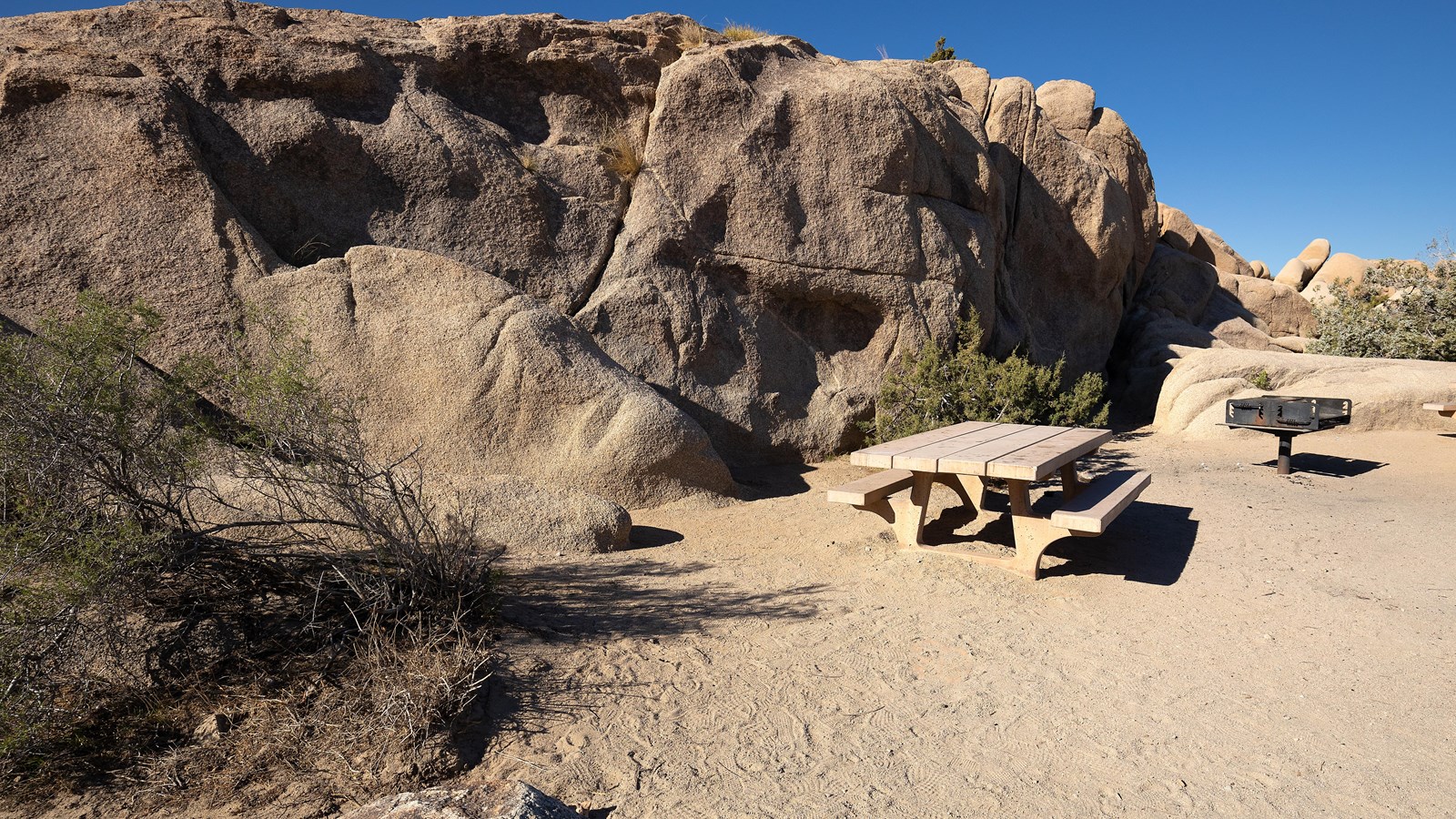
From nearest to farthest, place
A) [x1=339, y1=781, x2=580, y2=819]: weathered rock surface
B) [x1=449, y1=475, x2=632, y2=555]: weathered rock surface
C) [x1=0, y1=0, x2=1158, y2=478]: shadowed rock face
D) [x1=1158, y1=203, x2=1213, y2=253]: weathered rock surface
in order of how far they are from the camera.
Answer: [x1=339, y1=781, x2=580, y2=819]: weathered rock surface < [x1=449, y1=475, x2=632, y2=555]: weathered rock surface < [x1=0, y1=0, x2=1158, y2=478]: shadowed rock face < [x1=1158, y1=203, x2=1213, y2=253]: weathered rock surface

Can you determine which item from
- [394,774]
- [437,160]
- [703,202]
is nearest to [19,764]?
[394,774]

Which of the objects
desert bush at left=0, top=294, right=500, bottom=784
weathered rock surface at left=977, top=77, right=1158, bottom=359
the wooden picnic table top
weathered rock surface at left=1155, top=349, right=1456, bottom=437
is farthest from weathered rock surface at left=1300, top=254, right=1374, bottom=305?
desert bush at left=0, top=294, right=500, bottom=784

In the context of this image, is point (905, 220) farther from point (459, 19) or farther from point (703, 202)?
point (459, 19)

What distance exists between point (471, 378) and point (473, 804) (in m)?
4.35

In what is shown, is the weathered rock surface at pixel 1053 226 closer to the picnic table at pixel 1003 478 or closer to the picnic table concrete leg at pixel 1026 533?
the picnic table at pixel 1003 478

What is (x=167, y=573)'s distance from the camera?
3664 mm

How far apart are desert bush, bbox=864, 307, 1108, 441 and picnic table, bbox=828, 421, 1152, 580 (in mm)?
1866

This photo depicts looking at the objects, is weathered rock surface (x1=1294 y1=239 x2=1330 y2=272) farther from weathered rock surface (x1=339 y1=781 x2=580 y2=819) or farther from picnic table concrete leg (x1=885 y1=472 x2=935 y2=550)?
weathered rock surface (x1=339 y1=781 x2=580 y2=819)

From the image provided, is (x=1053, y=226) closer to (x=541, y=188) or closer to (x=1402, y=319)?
(x=1402, y=319)

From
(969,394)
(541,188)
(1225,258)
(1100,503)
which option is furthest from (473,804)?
(1225,258)

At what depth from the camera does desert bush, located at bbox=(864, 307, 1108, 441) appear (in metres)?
8.18

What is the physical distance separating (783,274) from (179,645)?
6192mm

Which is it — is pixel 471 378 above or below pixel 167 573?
above

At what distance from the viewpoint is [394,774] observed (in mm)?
2902
